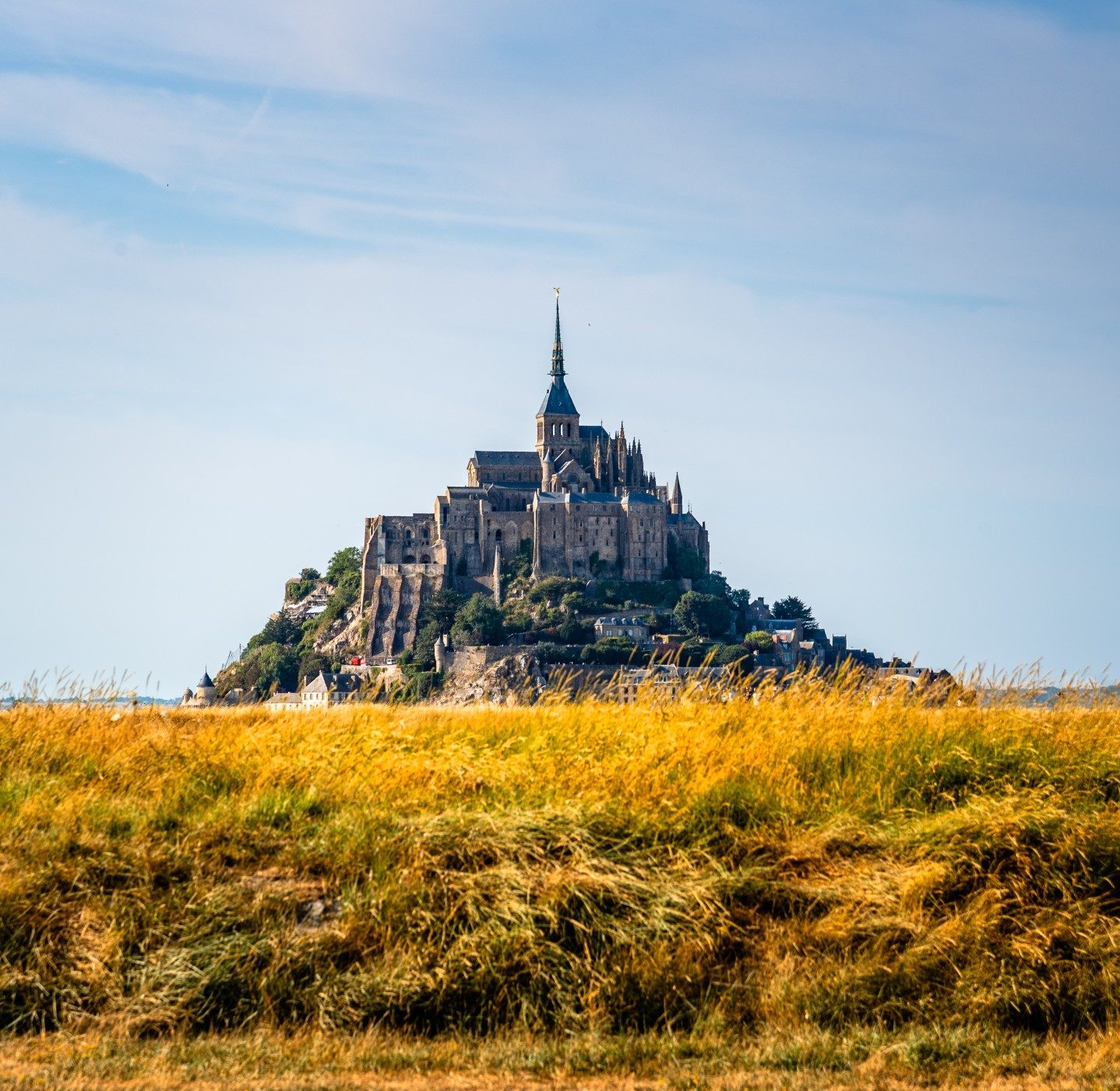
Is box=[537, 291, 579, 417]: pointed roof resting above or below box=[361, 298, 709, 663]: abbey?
above

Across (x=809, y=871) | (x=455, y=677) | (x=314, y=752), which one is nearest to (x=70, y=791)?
(x=314, y=752)

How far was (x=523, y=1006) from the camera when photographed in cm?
767

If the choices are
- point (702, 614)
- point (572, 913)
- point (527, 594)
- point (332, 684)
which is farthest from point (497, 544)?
point (572, 913)

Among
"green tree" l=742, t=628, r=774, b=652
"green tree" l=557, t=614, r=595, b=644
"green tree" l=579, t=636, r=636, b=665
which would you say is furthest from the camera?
"green tree" l=742, t=628, r=774, b=652

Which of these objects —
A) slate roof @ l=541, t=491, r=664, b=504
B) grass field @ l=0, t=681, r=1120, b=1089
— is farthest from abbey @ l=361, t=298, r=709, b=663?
grass field @ l=0, t=681, r=1120, b=1089

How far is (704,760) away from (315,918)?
254 cm

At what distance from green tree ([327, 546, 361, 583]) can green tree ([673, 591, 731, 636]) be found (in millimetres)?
23660

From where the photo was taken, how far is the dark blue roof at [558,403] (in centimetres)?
11012

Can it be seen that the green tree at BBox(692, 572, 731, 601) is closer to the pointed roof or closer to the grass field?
the pointed roof

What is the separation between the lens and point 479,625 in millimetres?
89500

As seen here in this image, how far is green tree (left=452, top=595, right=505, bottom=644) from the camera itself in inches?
3524

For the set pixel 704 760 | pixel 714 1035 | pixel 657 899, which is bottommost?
pixel 714 1035

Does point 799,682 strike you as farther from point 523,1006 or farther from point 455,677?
point 455,677

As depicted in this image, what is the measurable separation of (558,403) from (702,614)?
25006 millimetres
